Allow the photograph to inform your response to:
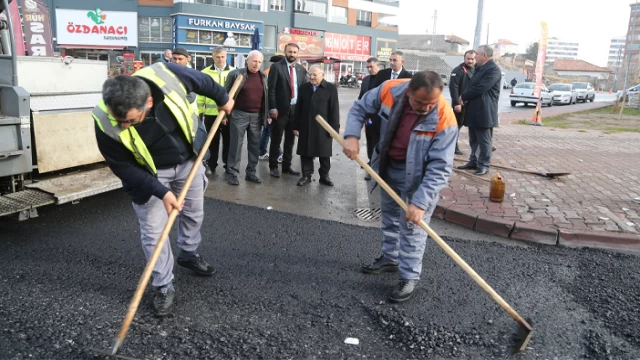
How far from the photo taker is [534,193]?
6738 mm

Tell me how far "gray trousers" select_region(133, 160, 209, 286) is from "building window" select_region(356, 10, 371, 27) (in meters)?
52.3

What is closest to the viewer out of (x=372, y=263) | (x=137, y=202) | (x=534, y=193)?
(x=137, y=202)

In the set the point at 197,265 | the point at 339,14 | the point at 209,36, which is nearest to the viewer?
the point at 197,265

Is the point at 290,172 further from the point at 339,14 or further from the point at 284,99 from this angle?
the point at 339,14

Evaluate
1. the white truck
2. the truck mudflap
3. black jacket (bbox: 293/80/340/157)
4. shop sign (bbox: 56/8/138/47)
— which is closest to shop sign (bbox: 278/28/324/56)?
shop sign (bbox: 56/8/138/47)

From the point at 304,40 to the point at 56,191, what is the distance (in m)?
43.9

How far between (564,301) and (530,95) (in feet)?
80.6

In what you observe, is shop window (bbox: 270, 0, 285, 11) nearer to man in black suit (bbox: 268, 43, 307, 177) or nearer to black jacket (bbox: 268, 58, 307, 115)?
man in black suit (bbox: 268, 43, 307, 177)

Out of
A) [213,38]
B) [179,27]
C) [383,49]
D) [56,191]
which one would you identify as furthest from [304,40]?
[56,191]

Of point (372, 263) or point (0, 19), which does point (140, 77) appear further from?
point (0, 19)

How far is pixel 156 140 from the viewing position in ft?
11.2

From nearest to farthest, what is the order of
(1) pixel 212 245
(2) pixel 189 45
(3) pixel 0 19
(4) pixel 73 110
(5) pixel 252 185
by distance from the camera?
1. (1) pixel 212 245
2. (4) pixel 73 110
3. (3) pixel 0 19
4. (5) pixel 252 185
5. (2) pixel 189 45

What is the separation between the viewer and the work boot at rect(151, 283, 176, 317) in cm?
351

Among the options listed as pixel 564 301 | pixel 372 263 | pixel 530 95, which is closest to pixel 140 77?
pixel 372 263
